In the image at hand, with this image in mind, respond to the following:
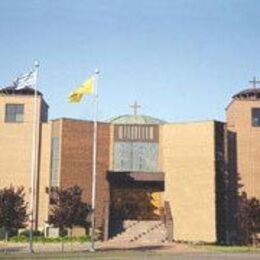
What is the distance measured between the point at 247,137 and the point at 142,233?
12728 mm

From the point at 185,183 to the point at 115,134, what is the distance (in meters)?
7.55

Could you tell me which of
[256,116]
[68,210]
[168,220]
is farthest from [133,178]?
[68,210]

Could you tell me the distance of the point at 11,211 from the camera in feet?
153

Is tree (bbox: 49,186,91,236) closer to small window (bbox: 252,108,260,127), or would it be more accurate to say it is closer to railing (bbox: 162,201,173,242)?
railing (bbox: 162,201,173,242)

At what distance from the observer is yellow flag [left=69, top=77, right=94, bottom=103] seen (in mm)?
43062

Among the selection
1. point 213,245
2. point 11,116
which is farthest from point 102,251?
point 11,116

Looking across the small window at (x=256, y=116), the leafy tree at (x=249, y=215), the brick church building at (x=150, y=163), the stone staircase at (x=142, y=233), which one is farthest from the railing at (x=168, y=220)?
the small window at (x=256, y=116)

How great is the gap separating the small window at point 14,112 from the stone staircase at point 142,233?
13.1 meters

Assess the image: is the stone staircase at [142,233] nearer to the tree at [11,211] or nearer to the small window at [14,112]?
the tree at [11,211]

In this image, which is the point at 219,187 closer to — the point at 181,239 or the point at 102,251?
the point at 181,239

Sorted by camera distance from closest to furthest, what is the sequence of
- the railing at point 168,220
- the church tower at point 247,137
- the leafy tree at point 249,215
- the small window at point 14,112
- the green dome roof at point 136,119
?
the leafy tree at point 249,215
the railing at point 168,220
the church tower at point 247,137
the small window at point 14,112
the green dome roof at point 136,119

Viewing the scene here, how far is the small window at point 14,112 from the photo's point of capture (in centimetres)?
5833

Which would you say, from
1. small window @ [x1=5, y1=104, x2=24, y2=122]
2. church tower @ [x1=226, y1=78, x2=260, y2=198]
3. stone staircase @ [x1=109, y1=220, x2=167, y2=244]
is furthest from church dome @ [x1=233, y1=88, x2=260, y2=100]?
small window @ [x1=5, y1=104, x2=24, y2=122]

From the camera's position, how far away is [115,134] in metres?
58.1
